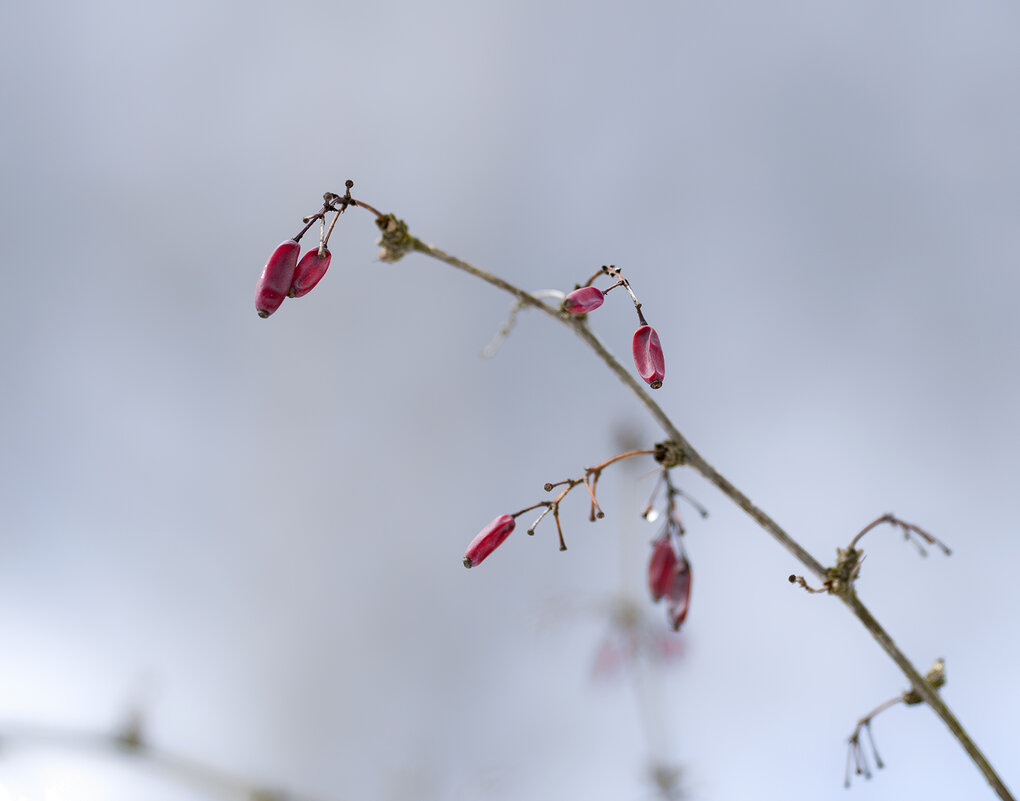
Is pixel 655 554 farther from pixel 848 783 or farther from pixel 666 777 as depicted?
pixel 666 777

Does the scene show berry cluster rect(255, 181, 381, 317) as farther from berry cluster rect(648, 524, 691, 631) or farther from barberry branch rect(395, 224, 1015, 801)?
berry cluster rect(648, 524, 691, 631)

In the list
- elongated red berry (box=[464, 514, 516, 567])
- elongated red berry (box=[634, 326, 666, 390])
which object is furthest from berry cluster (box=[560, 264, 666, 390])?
elongated red berry (box=[464, 514, 516, 567])

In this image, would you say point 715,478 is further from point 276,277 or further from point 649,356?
point 276,277

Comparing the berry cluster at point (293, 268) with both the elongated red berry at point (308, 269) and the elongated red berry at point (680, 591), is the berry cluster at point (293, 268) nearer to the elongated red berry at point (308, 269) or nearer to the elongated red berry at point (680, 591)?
the elongated red berry at point (308, 269)

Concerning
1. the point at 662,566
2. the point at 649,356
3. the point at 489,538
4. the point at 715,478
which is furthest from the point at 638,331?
the point at 662,566

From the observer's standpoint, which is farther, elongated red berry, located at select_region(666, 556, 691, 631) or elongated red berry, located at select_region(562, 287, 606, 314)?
elongated red berry, located at select_region(666, 556, 691, 631)

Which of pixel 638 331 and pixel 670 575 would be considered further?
pixel 670 575

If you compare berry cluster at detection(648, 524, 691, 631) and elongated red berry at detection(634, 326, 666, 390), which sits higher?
elongated red berry at detection(634, 326, 666, 390)

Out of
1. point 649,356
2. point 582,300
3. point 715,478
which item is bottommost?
point 715,478

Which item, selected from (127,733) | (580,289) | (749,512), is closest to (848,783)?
(749,512)
